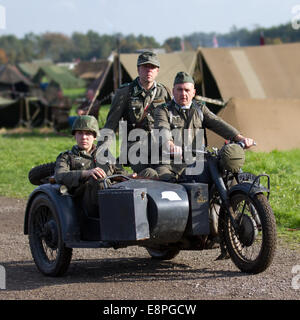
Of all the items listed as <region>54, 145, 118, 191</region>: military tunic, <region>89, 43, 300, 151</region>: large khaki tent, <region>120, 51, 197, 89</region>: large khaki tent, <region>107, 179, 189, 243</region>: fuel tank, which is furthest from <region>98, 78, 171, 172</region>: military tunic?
<region>120, 51, 197, 89</region>: large khaki tent

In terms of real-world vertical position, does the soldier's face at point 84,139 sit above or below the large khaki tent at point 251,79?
below

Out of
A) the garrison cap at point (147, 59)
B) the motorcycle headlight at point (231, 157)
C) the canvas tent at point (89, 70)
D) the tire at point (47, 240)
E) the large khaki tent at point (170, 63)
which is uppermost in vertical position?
the canvas tent at point (89, 70)

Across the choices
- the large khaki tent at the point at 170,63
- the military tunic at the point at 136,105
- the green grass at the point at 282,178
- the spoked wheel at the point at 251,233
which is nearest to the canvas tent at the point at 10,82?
the large khaki tent at the point at 170,63

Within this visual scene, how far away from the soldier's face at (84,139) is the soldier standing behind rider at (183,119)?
1.95ft

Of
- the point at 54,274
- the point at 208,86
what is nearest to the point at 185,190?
the point at 54,274

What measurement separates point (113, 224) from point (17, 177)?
9206 mm

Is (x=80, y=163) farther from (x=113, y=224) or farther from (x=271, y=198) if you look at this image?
(x=271, y=198)

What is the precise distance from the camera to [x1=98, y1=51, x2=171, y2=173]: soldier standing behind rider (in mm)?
7508

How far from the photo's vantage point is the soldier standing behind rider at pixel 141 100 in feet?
24.6

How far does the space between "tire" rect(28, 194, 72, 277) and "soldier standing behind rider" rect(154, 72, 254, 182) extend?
1.02 m

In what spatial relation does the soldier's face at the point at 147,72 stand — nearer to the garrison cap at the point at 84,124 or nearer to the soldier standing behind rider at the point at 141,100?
the soldier standing behind rider at the point at 141,100

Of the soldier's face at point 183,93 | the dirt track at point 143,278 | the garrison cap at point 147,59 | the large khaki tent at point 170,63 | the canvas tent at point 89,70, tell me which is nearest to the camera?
the dirt track at point 143,278

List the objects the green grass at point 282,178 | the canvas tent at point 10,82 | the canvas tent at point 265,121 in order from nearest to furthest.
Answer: the green grass at point 282,178 → the canvas tent at point 265,121 → the canvas tent at point 10,82
